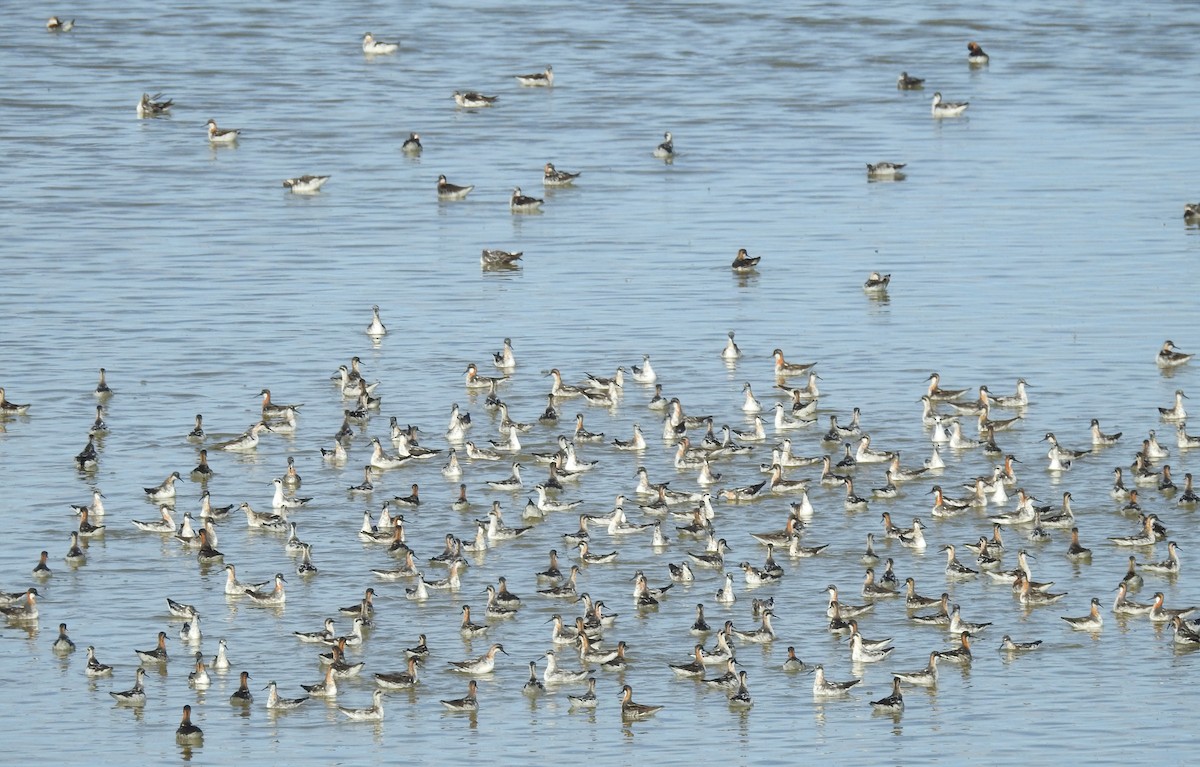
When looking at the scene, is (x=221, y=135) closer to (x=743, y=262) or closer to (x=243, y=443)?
(x=743, y=262)

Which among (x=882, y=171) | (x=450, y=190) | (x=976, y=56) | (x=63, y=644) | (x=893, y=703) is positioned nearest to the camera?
(x=893, y=703)

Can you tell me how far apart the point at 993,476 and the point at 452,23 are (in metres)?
66.6

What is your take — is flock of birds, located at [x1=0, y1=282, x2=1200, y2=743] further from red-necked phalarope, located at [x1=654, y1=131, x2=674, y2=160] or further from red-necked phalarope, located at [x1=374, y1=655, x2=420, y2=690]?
red-necked phalarope, located at [x1=654, y1=131, x2=674, y2=160]

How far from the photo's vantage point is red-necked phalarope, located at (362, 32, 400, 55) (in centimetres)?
9494

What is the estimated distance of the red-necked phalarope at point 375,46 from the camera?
9494 centimetres

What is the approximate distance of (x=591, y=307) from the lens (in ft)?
182

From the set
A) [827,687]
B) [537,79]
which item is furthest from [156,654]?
[537,79]

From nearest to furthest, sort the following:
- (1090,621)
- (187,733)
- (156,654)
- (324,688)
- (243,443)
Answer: (187,733) < (324,688) < (156,654) < (1090,621) < (243,443)

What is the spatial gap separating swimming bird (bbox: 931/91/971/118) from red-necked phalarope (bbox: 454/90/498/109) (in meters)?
16.1

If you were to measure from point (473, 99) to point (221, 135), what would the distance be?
10249 millimetres

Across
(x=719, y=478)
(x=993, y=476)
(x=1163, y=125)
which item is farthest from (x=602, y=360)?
(x=1163, y=125)

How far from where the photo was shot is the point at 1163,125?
260 ft

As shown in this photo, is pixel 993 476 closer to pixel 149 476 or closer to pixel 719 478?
pixel 719 478

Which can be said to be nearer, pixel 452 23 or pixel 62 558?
pixel 62 558
